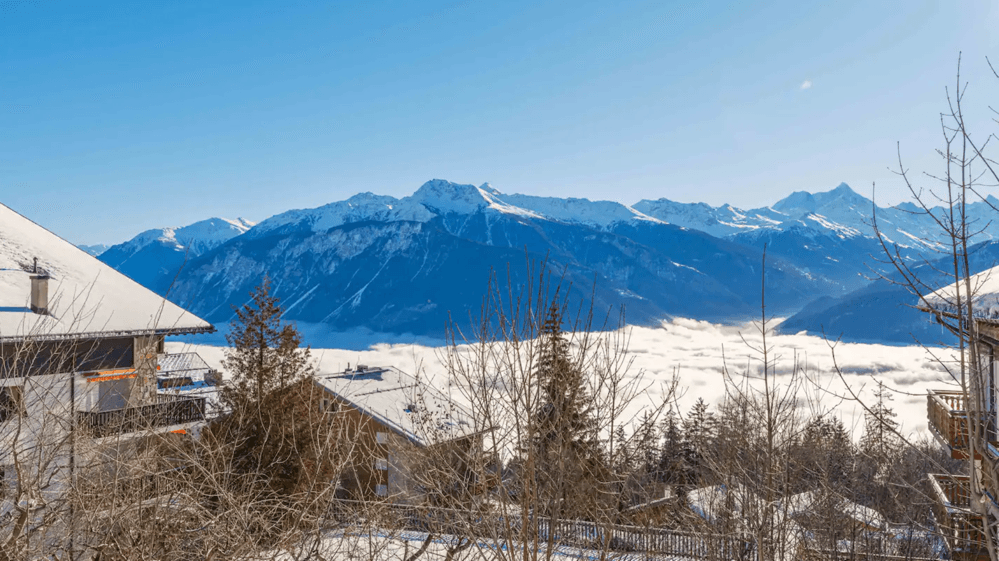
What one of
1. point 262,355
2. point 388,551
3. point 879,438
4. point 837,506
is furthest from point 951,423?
point 262,355

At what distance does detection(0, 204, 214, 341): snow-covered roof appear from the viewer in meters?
13.8

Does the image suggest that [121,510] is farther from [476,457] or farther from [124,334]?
[124,334]

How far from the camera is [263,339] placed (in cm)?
2412

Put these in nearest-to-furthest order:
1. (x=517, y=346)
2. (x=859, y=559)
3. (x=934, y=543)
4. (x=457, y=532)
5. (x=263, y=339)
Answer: (x=517, y=346)
(x=457, y=532)
(x=859, y=559)
(x=934, y=543)
(x=263, y=339)

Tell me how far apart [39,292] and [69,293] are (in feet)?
4.31

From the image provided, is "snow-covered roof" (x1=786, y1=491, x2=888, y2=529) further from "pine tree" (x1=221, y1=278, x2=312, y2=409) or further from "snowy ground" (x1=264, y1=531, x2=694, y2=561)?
"pine tree" (x1=221, y1=278, x2=312, y2=409)

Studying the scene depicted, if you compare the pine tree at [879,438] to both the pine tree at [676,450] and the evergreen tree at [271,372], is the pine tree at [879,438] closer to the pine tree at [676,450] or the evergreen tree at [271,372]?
the pine tree at [676,450]

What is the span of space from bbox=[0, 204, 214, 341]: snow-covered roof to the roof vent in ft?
0.53

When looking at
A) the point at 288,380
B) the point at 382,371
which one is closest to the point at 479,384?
the point at 288,380

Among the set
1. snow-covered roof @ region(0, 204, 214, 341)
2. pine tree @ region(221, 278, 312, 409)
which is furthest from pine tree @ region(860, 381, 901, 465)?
pine tree @ region(221, 278, 312, 409)

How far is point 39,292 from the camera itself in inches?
557

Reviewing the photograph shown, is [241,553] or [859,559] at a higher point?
[241,553]

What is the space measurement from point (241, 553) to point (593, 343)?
4.45 metres

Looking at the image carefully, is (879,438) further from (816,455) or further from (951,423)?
(816,455)
